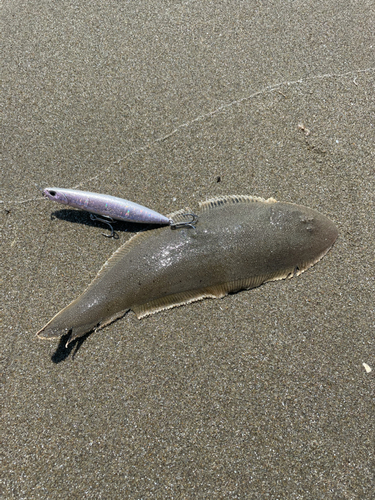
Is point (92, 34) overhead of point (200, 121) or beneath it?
overhead

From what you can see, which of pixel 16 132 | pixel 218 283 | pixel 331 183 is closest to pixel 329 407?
pixel 218 283

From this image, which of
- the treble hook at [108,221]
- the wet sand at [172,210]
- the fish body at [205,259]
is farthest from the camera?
the treble hook at [108,221]

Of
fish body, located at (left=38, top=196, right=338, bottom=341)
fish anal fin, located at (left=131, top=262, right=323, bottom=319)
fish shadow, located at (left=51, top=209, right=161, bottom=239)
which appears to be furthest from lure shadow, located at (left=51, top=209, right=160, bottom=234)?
fish anal fin, located at (left=131, top=262, right=323, bottom=319)

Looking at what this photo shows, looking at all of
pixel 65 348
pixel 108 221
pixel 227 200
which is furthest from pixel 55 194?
pixel 227 200

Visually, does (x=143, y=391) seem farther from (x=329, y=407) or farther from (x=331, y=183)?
(x=331, y=183)

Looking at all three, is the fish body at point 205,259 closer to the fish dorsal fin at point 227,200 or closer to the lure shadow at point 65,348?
the fish dorsal fin at point 227,200

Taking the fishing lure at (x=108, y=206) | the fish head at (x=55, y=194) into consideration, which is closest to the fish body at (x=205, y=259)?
the fishing lure at (x=108, y=206)
